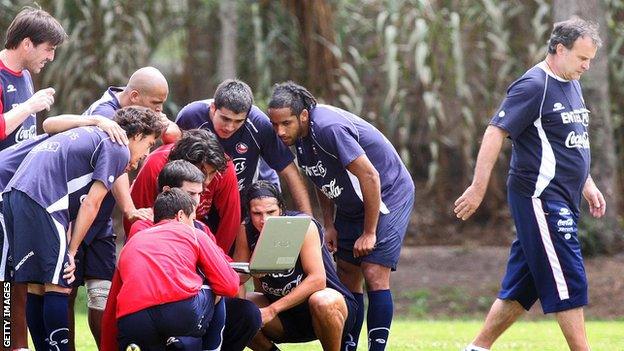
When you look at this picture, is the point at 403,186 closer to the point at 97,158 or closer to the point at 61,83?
the point at 97,158

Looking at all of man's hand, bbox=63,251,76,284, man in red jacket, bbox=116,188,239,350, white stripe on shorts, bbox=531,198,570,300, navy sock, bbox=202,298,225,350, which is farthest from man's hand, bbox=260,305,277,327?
white stripe on shorts, bbox=531,198,570,300

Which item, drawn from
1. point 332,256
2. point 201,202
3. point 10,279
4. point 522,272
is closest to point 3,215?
point 10,279

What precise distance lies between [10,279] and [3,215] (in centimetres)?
44

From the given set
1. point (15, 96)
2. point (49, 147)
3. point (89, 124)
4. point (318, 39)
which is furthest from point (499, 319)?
point (318, 39)

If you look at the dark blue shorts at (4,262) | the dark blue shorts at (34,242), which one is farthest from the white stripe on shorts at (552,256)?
the dark blue shorts at (4,262)

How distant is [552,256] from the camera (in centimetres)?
707

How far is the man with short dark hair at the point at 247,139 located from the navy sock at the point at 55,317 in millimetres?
1492

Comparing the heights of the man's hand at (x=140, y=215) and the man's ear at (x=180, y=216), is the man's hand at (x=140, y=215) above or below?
below

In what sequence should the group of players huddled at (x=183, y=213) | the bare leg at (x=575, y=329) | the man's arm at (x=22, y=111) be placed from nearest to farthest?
the group of players huddled at (x=183, y=213)
the man's arm at (x=22, y=111)
the bare leg at (x=575, y=329)

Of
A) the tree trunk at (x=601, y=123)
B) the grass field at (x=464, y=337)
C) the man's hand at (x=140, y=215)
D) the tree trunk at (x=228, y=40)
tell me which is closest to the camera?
the man's hand at (x=140, y=215)

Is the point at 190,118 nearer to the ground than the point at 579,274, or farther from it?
farther from it

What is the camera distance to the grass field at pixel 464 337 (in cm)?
885

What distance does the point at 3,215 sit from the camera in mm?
6848

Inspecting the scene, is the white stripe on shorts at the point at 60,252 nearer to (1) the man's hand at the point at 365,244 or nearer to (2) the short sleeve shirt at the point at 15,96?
(2) the short sleeve shirt at the point at 15,96
